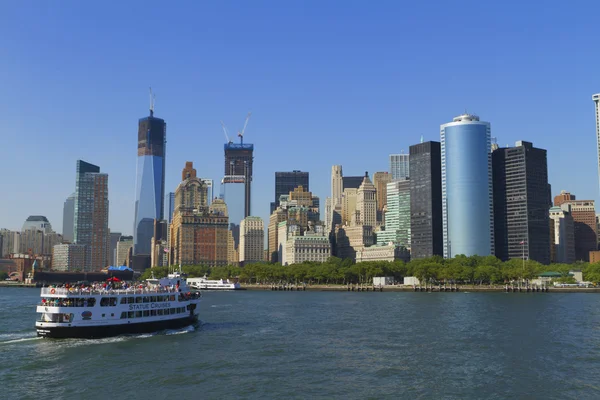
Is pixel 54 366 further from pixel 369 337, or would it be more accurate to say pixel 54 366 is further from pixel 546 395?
pixel 546 395

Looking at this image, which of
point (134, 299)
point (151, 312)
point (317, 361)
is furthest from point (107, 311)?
point (317, 361)

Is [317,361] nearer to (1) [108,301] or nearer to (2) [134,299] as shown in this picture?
(2) [134,299]

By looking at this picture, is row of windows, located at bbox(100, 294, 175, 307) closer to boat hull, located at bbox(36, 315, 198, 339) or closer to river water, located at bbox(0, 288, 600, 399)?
boat hull, located at bbox(36, 315, 198, 339)

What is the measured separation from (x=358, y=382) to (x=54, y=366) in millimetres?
32062

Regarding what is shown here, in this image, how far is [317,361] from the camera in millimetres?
71562

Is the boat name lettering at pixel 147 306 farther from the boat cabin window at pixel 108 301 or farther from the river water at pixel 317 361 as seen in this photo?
the river water at pixel 317 361

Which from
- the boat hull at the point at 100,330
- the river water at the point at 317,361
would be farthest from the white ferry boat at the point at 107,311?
the river water at the point at 317,361

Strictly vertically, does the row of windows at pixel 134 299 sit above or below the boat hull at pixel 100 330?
above

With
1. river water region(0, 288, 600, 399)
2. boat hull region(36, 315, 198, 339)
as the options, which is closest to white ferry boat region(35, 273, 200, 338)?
boat hull region(36, 315, 198, 339)

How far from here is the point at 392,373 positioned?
65500 millimetres

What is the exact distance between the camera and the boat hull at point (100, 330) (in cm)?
8519

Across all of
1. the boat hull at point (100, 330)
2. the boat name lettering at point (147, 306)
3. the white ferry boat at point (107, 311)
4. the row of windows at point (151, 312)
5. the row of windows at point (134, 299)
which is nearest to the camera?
the boat hull at point (100, 330)

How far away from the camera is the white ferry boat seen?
85.6 metres

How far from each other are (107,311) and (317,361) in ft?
108
